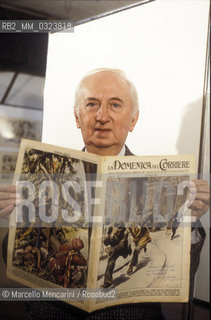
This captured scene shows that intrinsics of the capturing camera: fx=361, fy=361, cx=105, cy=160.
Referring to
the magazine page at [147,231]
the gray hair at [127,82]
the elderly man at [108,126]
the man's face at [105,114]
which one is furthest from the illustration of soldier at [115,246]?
the gray hair at [127,82]

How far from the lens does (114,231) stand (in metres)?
0.98

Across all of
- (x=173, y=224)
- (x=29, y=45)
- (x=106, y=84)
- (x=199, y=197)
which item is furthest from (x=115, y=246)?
(x=29, y=45)

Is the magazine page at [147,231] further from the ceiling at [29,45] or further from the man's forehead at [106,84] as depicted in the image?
the ceiling at [29,45]

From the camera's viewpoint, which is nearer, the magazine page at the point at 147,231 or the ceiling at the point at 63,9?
the magazine page at the point at 147,231

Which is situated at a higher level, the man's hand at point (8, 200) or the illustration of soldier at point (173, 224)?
the man's hand at point (8, 200)

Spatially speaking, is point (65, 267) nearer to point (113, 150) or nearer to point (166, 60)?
point (113, 150)

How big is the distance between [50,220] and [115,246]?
19 centimetres

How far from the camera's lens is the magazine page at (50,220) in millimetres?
965

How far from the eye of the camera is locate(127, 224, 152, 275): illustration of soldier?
979 millimetres

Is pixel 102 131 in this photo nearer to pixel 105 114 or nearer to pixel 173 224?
pixel 105 114

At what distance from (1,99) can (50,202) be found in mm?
327

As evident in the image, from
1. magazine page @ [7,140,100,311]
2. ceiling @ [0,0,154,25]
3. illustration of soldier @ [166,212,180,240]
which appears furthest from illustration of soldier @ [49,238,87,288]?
ceiling @ [0,0,154,25]

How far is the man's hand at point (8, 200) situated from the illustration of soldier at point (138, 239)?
1.07ft

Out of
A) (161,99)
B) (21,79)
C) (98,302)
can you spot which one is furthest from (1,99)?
(98,302)
